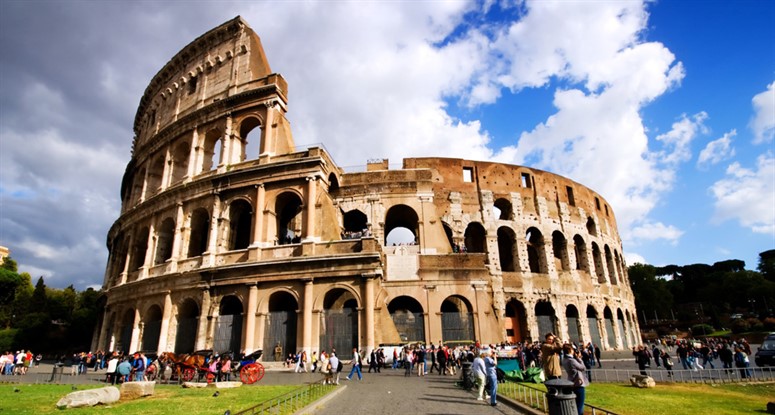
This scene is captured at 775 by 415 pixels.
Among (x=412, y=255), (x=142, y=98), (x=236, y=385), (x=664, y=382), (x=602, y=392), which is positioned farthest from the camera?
(x=142, y=98)

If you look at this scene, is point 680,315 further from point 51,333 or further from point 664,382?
point 51,333

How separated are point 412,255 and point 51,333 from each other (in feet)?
111

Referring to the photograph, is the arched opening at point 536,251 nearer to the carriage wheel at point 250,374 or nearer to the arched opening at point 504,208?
the arched opening at point 504,208

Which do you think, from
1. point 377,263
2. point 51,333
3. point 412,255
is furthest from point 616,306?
point 51,333

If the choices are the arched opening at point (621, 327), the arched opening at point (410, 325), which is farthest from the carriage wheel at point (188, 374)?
the arched opening at point (621, 327)

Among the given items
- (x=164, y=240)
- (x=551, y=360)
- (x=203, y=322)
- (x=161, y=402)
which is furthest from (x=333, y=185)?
(x=551, y=360)

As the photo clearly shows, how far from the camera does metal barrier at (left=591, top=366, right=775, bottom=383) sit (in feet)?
45.5

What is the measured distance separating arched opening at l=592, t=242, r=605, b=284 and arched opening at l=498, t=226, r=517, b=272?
7.07 m

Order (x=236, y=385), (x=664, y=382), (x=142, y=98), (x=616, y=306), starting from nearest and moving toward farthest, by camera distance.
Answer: (x=236, y=385), (x=664, y=382), (x=616, y=306), (x=142, y=98)

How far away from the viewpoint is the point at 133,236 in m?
26.2

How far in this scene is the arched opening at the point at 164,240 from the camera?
24156 millimetres

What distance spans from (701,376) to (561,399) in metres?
12.4

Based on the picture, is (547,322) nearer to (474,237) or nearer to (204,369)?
(474,237)

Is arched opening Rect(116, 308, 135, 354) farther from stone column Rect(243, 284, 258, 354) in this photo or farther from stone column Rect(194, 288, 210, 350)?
stone column Rect(243, 284, 258, 354)
